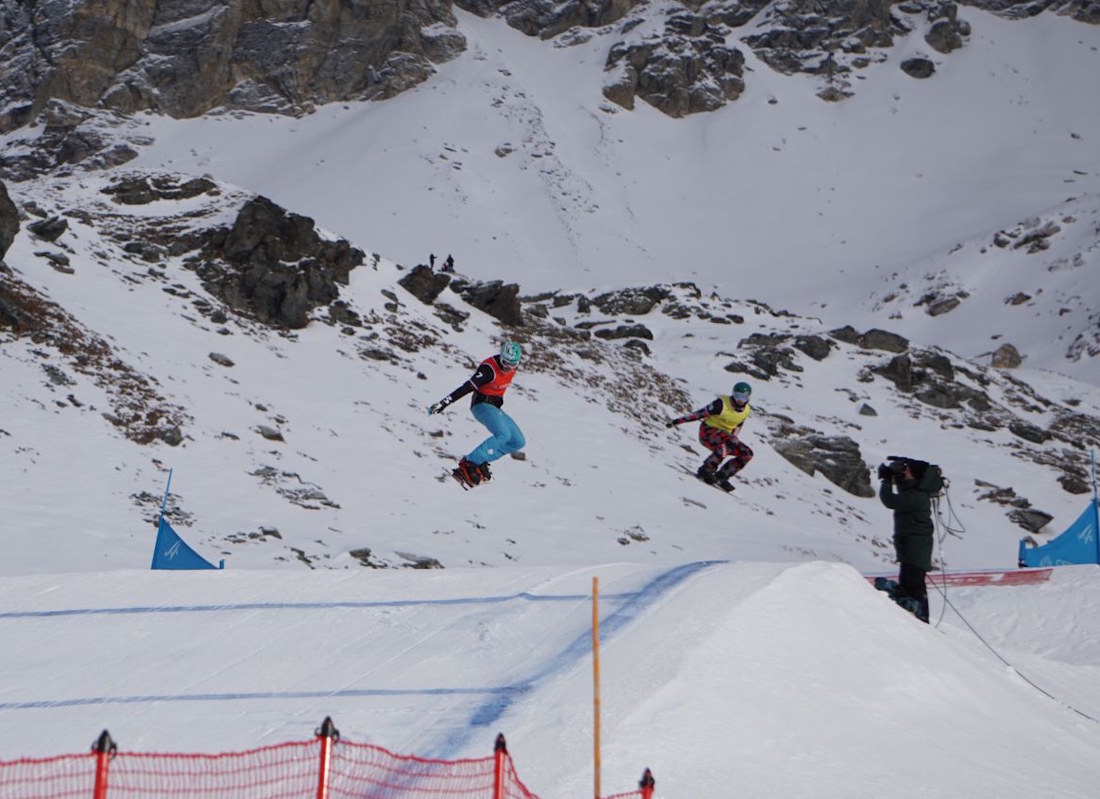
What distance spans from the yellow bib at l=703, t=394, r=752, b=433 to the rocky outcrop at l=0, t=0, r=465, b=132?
79.2 meters

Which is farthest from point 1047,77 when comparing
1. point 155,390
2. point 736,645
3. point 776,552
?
point 736,645

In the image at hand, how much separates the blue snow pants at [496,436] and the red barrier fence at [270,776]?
6.85 meters

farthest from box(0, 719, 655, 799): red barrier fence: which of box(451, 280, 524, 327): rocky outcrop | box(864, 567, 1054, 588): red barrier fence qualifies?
box(451, 280, 524, 327): rocky outcrop

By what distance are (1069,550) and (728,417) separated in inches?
278

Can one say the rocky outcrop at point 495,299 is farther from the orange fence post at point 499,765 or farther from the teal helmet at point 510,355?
the orange fence post at point 499,765

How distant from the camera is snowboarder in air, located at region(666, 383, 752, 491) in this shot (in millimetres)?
14445

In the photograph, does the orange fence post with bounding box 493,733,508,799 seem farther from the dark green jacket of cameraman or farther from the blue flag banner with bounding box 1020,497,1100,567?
the blue flag banner with bounding box 1020,497,1100,567

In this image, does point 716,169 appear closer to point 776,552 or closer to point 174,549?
point 776,552

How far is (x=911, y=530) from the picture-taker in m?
11.0

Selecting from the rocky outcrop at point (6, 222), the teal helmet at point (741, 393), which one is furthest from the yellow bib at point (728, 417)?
the rocky outcrop at point (6, 222)

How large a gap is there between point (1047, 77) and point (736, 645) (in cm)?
10407

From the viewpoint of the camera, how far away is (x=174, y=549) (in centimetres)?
1276

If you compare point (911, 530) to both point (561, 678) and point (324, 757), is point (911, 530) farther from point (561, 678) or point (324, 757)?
point (324, 757)

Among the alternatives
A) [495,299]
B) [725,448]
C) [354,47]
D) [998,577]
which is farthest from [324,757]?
[354,47]
